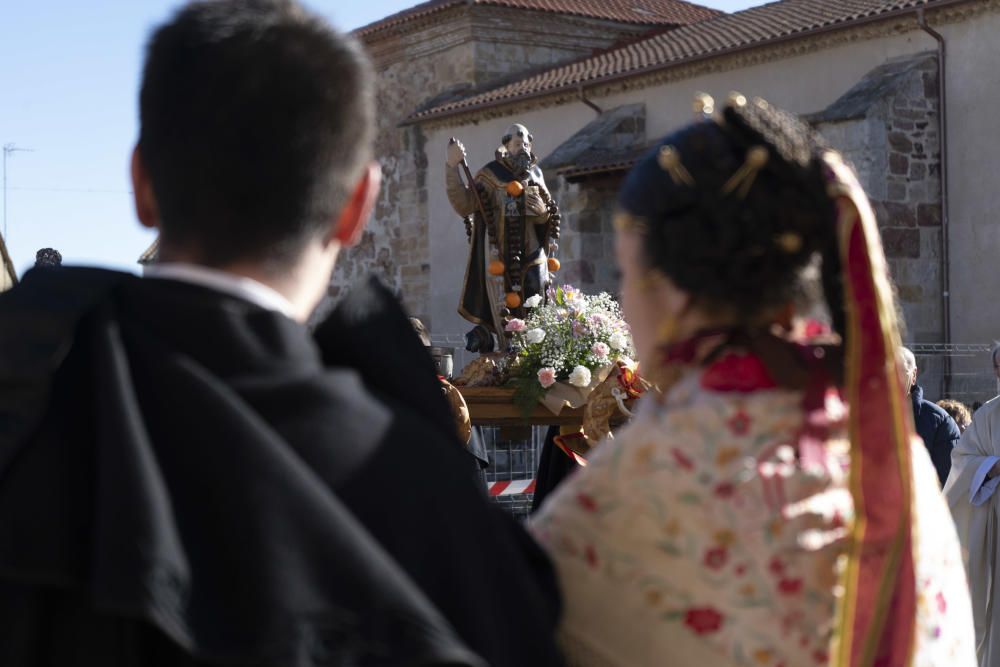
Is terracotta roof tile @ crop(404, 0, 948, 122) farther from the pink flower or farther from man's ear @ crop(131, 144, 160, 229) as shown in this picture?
man's ear @ crop(131, 144, 160, 229)

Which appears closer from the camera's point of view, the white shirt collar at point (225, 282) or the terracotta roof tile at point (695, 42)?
the white shirt collar at point (225, 282)

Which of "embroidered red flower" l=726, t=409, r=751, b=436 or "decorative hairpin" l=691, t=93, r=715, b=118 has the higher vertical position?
"decorative hairpin" l=691, t=93, r=715, b=118

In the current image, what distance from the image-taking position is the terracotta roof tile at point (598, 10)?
2809 centimetres

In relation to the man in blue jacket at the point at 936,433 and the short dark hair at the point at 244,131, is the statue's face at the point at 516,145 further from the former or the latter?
the short dark hair at the point at 244,131

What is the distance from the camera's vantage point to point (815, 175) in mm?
1917

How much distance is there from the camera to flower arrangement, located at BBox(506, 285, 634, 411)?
22.3ft

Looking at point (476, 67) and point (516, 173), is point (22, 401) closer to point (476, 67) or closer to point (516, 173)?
point (516, 173)

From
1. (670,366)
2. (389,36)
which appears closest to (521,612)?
(670,366)

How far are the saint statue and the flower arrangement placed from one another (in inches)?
28.8

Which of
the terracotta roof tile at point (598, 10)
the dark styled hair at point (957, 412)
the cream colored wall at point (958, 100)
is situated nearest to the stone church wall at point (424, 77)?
the terracotta roof tile at point (598, 10)

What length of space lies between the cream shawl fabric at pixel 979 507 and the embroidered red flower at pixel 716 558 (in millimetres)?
5903

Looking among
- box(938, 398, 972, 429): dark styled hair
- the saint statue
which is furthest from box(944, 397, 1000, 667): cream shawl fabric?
Result: the saint statue

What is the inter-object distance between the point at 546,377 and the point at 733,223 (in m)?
4.85

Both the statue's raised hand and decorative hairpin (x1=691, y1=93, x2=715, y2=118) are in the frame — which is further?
the statue's raised hand
